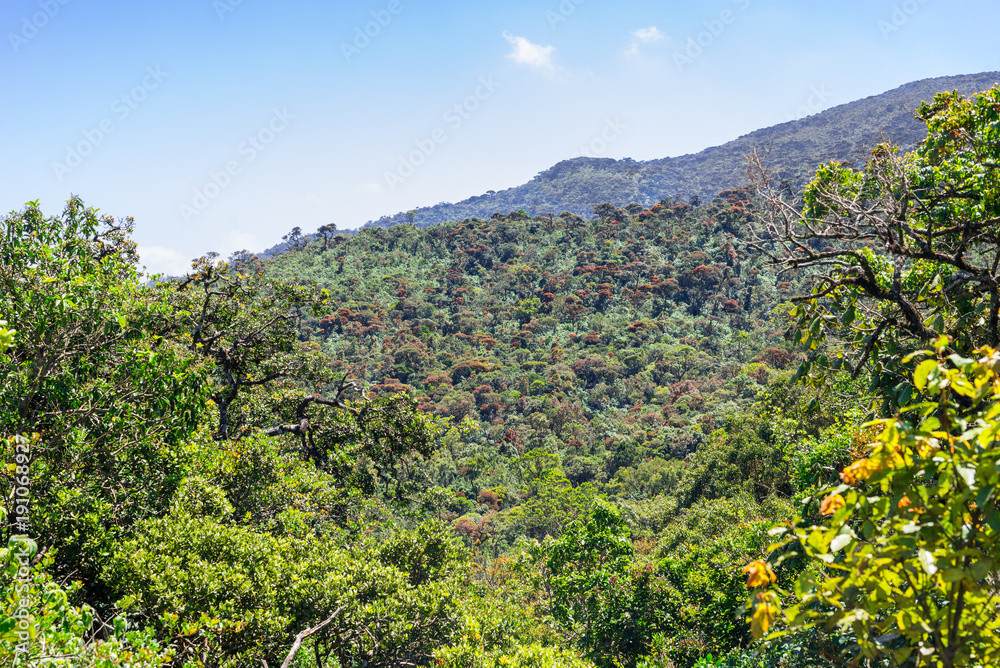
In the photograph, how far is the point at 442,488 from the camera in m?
12.1

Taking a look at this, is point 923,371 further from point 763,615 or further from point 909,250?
point 909,250

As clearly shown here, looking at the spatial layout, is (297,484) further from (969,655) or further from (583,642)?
(969,655)

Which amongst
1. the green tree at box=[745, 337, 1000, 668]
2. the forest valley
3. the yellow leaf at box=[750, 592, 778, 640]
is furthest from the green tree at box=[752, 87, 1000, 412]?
the yellow leaf at box=[750, 592, 778, 640]

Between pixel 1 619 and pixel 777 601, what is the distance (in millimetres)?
3070

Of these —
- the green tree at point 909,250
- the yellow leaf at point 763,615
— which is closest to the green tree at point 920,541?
the yellow leaf at point 763,615

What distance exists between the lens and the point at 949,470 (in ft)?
5.53

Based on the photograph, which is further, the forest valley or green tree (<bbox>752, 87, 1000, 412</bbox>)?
green tree (<bbox>752, 87, 1000, 412</bbox>)

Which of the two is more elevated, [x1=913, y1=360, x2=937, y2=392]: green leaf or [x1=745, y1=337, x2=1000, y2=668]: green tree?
[x1=913, y1=360, x2=937, y2=392]: green leaf

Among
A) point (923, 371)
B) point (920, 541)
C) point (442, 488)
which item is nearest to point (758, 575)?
point (920, 541)

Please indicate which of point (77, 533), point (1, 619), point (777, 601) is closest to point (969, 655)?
point (777, 601)

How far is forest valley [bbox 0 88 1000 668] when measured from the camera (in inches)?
73.5

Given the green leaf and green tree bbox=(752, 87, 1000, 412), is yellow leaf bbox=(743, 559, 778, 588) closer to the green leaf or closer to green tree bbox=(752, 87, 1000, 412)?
the green leaf

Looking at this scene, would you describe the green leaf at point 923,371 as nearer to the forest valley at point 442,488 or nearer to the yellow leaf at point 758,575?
the forest valley at point 442,488

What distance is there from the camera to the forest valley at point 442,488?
1868 mm
